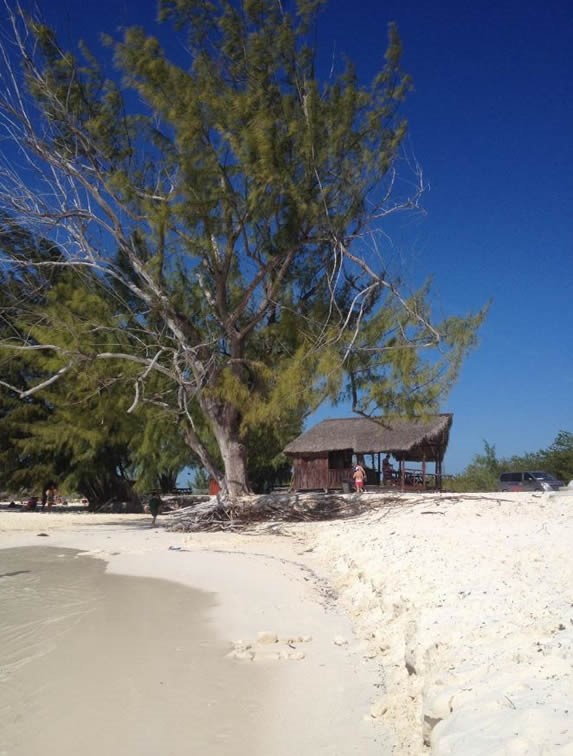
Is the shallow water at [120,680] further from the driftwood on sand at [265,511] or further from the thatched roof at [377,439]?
the thatched roof at [377,439]

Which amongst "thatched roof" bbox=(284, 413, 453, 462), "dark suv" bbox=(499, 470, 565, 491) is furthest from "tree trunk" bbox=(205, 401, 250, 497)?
"dark suv" bbox=(499, 470, 565, 491)

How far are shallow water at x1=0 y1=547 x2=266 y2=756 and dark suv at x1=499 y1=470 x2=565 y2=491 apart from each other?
17.6 m

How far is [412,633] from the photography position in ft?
15.1

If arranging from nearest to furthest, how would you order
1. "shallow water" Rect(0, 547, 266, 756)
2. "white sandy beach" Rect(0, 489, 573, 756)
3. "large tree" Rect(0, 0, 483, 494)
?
"white sandy beach" Rect(0, 489, 573, 756), "shallow water" Rect(0, 547, 266, 756), "large tree" Rect(0, 0, 483, 494)

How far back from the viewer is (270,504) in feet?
53.6

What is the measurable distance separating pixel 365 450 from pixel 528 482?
Answer: 25.4ft

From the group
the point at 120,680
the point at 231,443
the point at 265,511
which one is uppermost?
the point at 231,443

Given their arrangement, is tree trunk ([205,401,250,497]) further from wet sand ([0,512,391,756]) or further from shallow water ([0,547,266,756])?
shallow water ([0,547,266,756])

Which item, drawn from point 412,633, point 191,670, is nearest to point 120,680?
point 191,670

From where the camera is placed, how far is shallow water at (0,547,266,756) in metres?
3.70

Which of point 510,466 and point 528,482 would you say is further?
point 510,466

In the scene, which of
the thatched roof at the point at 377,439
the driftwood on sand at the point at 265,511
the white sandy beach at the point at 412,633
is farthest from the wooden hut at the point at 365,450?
the white sandy beach at the point at 412,633

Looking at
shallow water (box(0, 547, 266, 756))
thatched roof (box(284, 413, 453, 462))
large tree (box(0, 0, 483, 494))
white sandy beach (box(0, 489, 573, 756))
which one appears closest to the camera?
white sandy beach (box(0, 489, 573, 756))

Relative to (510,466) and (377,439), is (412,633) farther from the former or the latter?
(510,466)
